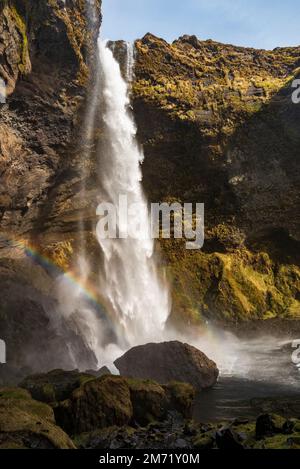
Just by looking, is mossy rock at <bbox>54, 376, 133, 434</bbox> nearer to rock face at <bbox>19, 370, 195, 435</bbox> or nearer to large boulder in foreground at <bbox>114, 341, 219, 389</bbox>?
rock face at <bbox>19, 370, 195, 435</bbox>

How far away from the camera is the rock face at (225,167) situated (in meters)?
44.8

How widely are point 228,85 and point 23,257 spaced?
26.5 meters

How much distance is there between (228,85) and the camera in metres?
46.9

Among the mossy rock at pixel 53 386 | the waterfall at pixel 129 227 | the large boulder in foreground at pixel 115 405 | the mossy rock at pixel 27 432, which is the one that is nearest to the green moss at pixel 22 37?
the waterfall at pixel 129 227

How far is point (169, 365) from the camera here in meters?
24.8

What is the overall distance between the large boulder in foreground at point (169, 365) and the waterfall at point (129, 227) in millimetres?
14371

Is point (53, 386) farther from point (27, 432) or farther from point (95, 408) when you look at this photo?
point (27, 432)

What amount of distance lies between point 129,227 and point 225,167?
1131 centimetres

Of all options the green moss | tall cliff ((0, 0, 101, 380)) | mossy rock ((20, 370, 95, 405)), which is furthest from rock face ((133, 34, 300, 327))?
mossy rock ((20, 370, 95, 405))

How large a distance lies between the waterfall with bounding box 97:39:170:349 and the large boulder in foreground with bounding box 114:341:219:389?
14371 millimetres

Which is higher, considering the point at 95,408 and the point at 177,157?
the point at 177,157

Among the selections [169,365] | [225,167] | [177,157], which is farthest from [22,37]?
[169,365]

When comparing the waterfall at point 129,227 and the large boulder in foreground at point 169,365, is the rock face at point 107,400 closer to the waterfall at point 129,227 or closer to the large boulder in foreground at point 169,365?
the large boulder in foreground at point 169,365

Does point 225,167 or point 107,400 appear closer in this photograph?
point 107,400
